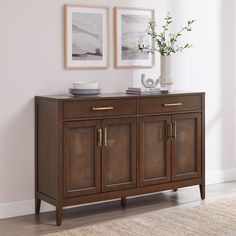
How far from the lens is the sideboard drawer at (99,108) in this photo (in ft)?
14.3

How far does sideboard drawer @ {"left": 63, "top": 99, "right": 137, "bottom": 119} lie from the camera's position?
171 inches

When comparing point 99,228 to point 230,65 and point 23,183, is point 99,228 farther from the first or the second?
point 230,65

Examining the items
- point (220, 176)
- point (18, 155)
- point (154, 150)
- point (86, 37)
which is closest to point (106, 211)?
point (154, 150)

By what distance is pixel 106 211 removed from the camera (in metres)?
A: 4.80

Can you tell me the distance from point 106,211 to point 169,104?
101 centimetres

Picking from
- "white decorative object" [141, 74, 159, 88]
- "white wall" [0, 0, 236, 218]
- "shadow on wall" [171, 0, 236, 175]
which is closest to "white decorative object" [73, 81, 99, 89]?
"white wall" [0, 0, 236, 218]

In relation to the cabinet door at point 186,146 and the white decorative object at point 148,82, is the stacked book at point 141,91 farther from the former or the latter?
the cabinet door at point 186,146

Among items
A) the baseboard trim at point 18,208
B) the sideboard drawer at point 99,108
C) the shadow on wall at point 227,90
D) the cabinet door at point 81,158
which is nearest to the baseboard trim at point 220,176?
the shadow on wall at point 227,90

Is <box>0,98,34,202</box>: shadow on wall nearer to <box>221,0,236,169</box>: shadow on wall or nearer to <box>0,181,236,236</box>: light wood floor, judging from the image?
<box>0,181,236,236</box>: light wood floor

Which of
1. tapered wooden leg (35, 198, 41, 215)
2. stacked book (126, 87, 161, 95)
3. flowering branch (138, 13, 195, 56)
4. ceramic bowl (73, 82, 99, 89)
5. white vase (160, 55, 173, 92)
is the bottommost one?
tapered wooden leg (35, 198, 41, 215)

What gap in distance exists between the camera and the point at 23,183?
4.68m

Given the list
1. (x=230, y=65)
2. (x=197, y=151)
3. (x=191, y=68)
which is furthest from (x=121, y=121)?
(x=230, y=65)

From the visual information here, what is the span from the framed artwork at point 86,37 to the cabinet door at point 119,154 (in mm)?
643

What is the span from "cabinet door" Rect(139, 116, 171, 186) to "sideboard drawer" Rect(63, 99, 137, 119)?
0.56 ft
